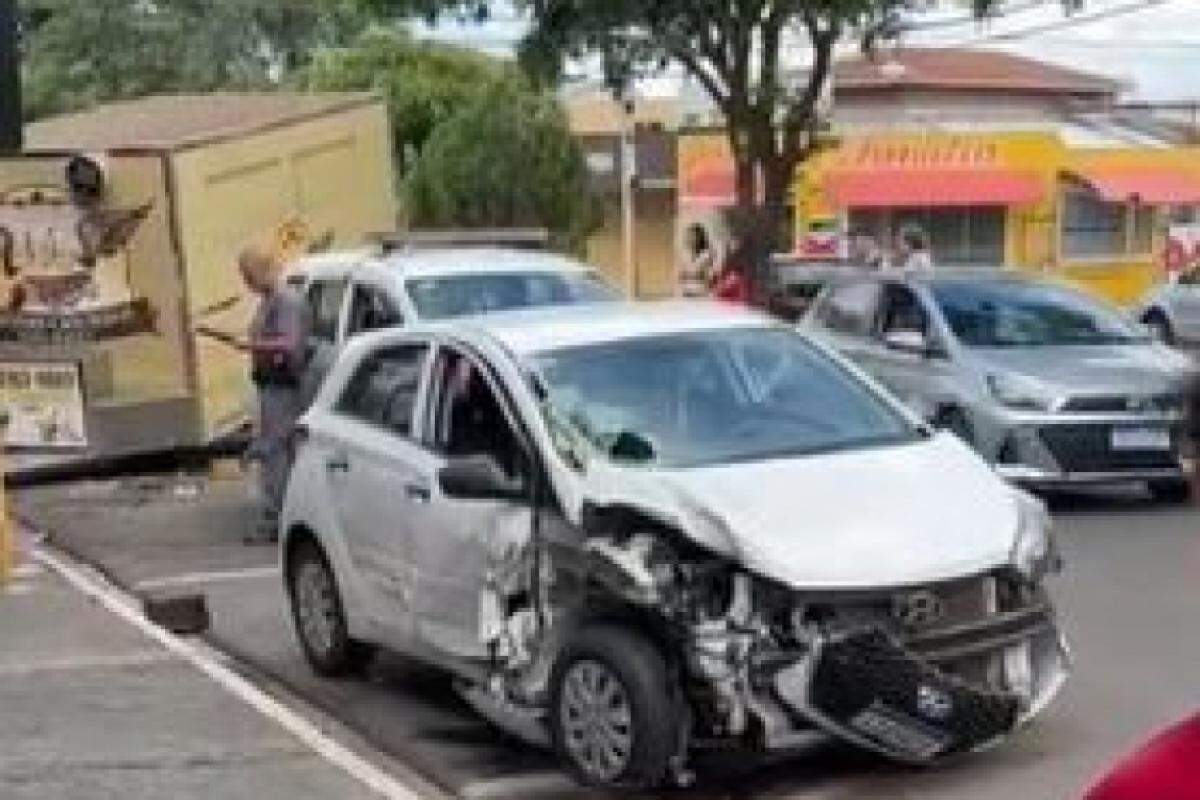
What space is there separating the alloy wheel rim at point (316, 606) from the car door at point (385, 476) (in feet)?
1.24

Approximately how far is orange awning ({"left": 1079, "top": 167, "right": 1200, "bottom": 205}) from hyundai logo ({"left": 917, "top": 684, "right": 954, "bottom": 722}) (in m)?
40.5

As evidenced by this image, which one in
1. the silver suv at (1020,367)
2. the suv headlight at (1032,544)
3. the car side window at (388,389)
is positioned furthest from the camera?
the silver suv at (1020,367)

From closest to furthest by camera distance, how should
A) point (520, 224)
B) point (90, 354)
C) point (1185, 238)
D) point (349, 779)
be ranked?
point (349, 779) → point (90, 354) → point (520, 224) → point (1185, 238)

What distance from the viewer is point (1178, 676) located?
9047 millimetres

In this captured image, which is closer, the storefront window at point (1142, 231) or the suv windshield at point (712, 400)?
the suv windshield at point (712, 400)

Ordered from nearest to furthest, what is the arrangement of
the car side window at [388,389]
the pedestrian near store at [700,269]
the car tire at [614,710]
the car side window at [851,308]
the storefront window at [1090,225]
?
the car tire at [614,710] < the car side window at [388,389] < the car side window at [851,308] < the pedestrian near store at [700,269] < the storefront window at [1090,225]

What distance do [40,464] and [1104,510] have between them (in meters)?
7.75

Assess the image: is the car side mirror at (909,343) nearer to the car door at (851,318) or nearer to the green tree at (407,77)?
the car door at (851,318)

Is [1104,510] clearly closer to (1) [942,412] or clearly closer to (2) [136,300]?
(1) [942,412]

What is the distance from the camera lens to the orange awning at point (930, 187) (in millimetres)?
46656

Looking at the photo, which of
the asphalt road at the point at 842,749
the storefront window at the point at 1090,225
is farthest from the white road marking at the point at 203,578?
the storefront window at the point at 1090,225

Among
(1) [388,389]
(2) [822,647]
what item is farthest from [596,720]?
(1) [388,389]

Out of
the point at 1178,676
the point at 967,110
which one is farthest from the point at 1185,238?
the point at 1178,676

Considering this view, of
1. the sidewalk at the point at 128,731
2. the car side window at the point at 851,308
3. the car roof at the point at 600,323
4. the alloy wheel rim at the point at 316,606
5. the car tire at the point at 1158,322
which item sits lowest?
the car tire at the point at 1158,322
